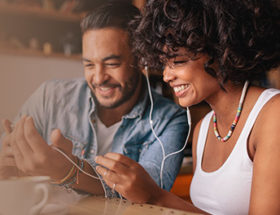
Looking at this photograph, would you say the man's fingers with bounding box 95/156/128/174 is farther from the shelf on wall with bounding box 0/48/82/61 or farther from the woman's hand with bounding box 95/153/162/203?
the shelf on wall with bounding box 0/48/82/61

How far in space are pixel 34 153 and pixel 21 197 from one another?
0.15 metres

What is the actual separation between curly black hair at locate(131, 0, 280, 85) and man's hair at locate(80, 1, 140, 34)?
0.10ft

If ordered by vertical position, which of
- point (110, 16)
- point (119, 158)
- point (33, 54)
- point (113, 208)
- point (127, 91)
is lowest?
point (113, 208)

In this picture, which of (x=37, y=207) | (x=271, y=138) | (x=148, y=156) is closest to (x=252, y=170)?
(x=271, y=138)

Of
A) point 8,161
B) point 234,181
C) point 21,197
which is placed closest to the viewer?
point 21,197

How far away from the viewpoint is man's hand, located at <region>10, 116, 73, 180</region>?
692mm

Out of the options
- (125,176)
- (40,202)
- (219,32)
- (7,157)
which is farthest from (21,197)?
(219,32)

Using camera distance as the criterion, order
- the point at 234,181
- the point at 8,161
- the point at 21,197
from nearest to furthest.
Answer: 1. the point at 21,197
2. the point at 8,161
3. the point at 234,181

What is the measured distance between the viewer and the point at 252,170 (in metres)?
0.77

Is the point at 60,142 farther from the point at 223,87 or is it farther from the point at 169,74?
the point at 223,87

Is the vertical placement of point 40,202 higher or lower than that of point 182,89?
lower

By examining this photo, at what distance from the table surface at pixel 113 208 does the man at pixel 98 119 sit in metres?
0.05

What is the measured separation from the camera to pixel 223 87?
0.83 metres

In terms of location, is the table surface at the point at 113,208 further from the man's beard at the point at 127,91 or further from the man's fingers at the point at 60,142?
the man's beard at the point at 127,91
